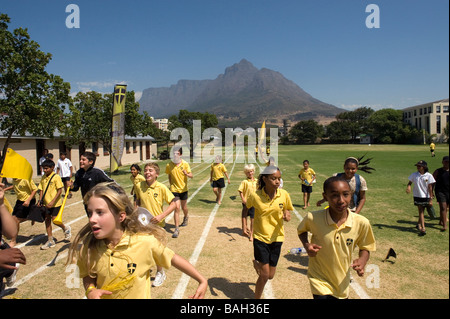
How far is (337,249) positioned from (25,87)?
17.7 metres

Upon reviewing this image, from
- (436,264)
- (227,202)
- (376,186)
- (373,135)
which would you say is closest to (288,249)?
(436,264)

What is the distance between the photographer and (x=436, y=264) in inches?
208

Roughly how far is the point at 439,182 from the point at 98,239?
27.0ft

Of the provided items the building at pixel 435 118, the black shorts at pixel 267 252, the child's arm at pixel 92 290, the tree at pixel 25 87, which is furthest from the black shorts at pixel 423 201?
the building at pixel 435 118

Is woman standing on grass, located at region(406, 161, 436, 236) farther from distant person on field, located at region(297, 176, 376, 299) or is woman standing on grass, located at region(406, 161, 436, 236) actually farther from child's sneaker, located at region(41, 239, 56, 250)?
child's sneaker, located at region(41, 239, 56, 250)

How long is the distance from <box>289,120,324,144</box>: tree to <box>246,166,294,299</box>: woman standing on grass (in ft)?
330

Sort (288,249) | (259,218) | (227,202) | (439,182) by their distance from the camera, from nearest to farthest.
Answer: (259,218), (288,249), (439,182), (227,202)

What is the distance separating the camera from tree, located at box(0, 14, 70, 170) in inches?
559

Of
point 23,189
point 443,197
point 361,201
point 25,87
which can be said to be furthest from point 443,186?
point 25,87

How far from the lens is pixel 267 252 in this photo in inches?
151

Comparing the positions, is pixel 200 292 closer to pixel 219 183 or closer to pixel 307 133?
pixel 219 183

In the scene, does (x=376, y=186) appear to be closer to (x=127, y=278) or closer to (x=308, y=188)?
(x=308, y=188)

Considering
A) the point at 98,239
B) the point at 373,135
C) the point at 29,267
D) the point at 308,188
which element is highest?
the point at 373,135

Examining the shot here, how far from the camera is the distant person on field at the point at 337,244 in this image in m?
2.73
